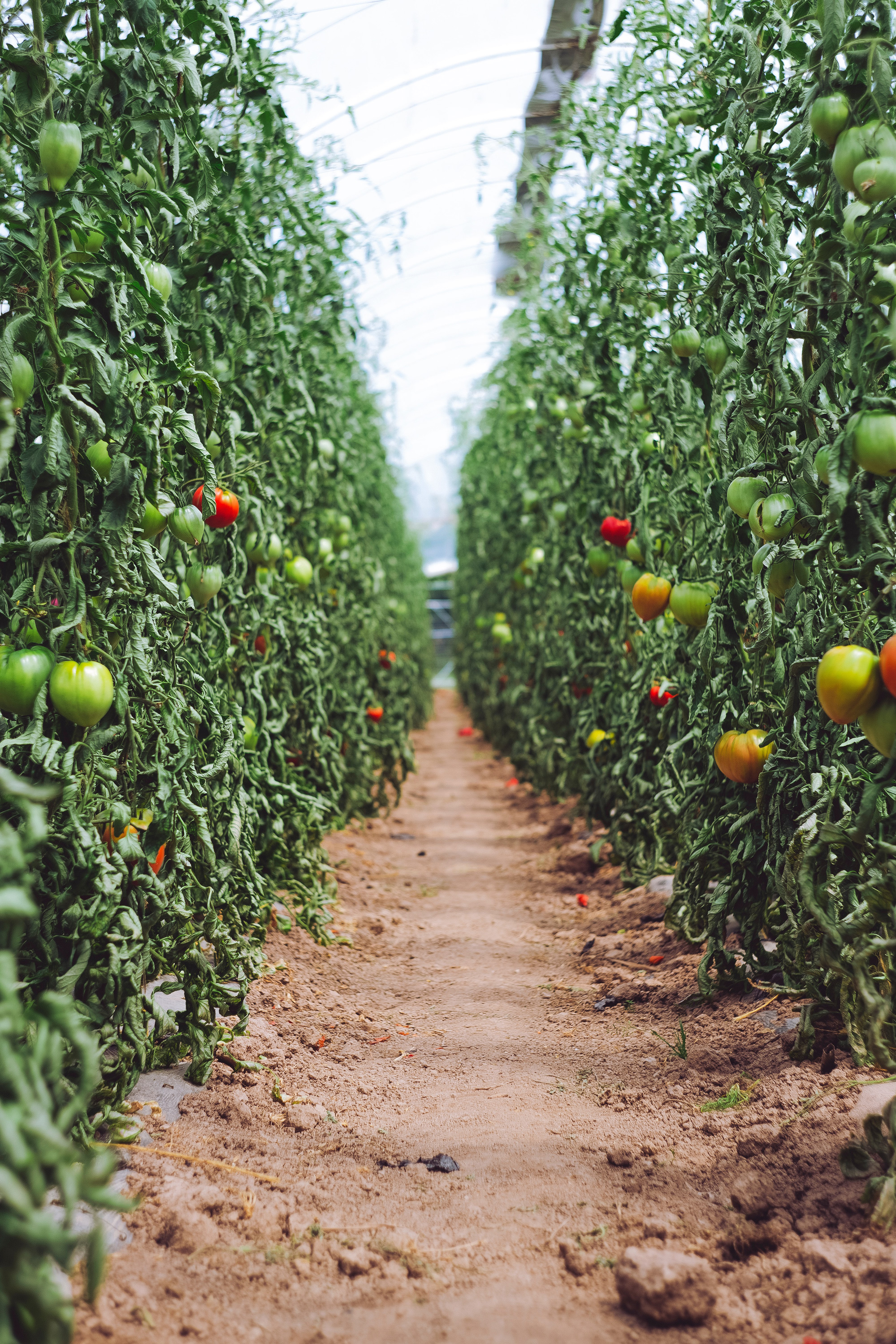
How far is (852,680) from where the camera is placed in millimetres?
1236

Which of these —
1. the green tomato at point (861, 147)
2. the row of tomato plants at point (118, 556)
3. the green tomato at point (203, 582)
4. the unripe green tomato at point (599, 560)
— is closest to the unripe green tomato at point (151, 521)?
the row of tomato plants at point (118, 556)

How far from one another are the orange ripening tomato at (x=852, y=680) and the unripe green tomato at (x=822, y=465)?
10.5 inches

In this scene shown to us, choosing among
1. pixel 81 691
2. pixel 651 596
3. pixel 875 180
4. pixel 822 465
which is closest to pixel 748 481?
pixel 822 465

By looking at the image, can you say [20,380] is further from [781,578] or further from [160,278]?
[781,578]

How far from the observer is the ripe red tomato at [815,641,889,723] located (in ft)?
4.05

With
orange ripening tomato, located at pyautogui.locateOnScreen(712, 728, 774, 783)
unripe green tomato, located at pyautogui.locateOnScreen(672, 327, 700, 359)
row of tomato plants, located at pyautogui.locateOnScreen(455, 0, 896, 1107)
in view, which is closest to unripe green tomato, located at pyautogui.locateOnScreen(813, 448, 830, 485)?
row of tomato plants, located at pyautogui.locateOnScreen(455, 0, 896, 1107)

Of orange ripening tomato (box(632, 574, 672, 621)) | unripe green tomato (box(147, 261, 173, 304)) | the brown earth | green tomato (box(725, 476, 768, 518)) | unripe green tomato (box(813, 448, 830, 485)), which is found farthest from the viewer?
orange ripening tomato (box(632, 574, 672, 621))

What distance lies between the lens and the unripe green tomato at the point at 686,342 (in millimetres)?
2242

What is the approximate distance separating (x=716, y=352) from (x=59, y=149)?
4.48 ft

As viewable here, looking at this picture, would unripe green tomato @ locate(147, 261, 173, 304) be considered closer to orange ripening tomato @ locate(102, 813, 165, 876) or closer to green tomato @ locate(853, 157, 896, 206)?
orange ripening tomato @ locate(102, 813, 165, 876)

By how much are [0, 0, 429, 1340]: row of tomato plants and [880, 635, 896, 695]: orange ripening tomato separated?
3.33ft

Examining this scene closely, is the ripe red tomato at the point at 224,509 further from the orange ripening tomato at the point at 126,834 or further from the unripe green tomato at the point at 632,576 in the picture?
the unripe green tomato at the point at 632,576

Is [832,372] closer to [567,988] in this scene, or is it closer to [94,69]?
[94,69]

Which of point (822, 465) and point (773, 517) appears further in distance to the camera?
point (773, 517)
